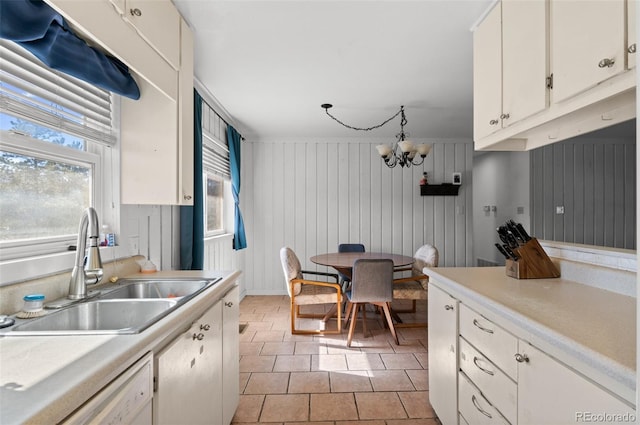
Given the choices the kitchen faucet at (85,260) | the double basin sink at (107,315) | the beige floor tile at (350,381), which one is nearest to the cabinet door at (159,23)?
the kitchen faucet at (85,260)

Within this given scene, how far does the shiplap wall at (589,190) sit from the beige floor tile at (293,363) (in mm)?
1960

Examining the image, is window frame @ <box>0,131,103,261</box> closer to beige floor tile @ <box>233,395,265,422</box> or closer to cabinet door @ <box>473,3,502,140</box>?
beige floor tile @ <box>233,395,265,422</box>

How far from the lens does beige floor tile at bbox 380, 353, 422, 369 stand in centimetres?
259

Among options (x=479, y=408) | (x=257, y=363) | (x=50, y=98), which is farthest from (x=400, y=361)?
(x=50, y=98)

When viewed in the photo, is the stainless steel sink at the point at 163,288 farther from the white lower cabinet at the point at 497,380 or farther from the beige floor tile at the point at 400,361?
the beige floor tile at the point at 400,361

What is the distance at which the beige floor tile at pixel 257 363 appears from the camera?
2.55 metres

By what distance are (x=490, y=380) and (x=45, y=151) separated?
208 cm

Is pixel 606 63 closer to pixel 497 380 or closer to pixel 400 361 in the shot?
pixel 497 380

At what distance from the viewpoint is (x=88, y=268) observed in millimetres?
1292

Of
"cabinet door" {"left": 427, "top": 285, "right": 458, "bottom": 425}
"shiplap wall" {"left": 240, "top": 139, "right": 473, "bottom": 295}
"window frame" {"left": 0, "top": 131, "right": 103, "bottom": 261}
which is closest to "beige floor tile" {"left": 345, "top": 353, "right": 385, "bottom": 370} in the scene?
"cabinet door" {"left": 427, "top": 285, "right": 458, "bottom": 425}

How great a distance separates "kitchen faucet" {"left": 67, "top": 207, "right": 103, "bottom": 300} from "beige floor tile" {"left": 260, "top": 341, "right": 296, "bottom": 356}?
1.84 meters

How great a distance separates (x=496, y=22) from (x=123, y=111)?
82.6 inches

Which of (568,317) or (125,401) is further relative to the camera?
(568,317)

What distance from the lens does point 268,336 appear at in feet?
10.6
